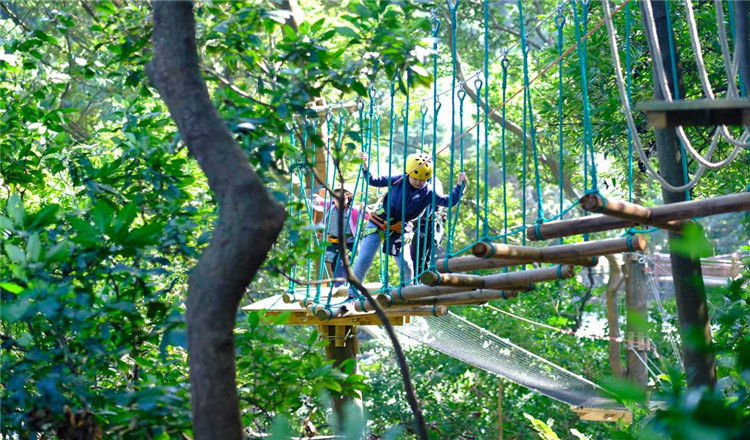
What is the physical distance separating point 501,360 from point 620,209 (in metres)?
4.18

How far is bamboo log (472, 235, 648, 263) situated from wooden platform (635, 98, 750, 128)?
1.07 meters

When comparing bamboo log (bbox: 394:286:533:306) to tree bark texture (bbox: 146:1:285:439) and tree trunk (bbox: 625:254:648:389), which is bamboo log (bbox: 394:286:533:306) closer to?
tree bark texture (bbox: 146:1:285:439)

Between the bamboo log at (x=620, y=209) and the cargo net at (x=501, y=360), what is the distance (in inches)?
149

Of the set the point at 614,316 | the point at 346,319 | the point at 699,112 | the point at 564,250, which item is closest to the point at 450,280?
the point at 564,250

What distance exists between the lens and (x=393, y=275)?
29.6 ft

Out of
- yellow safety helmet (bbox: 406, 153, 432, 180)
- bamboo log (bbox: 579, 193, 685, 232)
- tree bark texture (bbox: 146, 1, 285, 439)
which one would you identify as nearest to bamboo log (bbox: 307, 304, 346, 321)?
yellow safety helmet (bbox: 406, 153, 432, 180)

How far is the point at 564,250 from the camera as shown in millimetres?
3186

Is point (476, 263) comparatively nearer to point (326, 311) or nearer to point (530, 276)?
point (530, 276)

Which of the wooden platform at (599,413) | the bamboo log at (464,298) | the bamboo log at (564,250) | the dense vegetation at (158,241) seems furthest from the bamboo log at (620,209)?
the wooden platform at (599,413)

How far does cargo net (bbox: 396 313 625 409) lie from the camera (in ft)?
21.6

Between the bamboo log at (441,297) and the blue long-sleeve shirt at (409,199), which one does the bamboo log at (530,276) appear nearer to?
the bamboo log at (441,297)

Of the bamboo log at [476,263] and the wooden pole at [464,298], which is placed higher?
the wooden pole at [464,298]

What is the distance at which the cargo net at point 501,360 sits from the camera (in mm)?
6574

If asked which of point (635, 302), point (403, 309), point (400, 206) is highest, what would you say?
point (635, 302)
